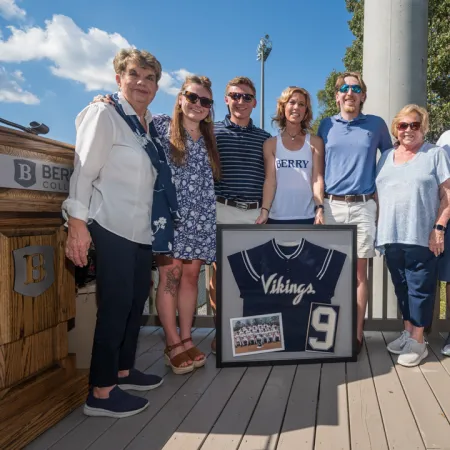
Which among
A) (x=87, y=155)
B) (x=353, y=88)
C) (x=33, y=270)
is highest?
(x=353, y=88)

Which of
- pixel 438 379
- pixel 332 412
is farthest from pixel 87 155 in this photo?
pixel 438 379

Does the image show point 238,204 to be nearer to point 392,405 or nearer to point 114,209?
point 114,209

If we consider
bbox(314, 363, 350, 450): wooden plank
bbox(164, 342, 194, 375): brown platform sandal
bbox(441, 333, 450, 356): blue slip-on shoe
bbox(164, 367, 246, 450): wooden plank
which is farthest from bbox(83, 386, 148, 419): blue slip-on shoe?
bbox(441, 333, 450, 356): blue slip-on shoe

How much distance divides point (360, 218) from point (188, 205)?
4.11 ft

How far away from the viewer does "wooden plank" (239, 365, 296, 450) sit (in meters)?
2.04

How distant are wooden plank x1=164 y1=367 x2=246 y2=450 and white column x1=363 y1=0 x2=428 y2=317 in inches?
75.9

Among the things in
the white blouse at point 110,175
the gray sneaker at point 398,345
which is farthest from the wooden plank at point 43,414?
the gray sneaker at point 398,345

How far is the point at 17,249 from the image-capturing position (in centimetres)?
204

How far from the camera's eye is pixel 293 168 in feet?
10.3

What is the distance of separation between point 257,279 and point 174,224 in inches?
28.2

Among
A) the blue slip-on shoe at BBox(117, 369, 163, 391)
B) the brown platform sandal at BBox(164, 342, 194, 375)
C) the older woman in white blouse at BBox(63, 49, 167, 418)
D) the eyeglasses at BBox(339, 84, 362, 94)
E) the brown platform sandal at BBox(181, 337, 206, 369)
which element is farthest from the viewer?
the eyeglasses at BBox(339, 84, 362, 94)

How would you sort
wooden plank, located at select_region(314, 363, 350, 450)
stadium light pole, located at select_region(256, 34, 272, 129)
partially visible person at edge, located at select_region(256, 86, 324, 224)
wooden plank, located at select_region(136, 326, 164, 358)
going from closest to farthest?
wooden plank, located at select_region(314, 363, 350, 450), partially visible person at edge, located at select_region(256, 86, 324, 224), wooden plank, located at select_region(136, 326, 164, 358), stadium light pole, located at select_region(256, 34, 272, 129)

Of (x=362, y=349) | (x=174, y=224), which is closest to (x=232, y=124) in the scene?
(x=174, y=224)

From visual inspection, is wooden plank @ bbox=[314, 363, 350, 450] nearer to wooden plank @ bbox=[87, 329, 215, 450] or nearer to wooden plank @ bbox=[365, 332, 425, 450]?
wooden plank @ bbox=[365, 332, 425, 450]
